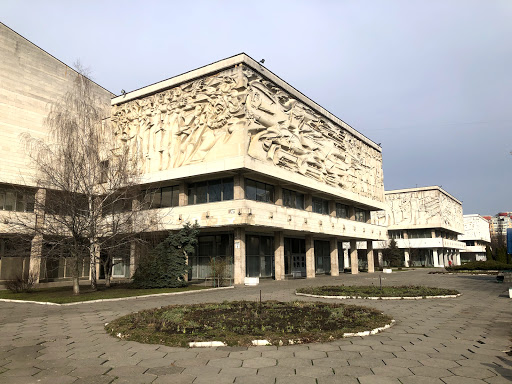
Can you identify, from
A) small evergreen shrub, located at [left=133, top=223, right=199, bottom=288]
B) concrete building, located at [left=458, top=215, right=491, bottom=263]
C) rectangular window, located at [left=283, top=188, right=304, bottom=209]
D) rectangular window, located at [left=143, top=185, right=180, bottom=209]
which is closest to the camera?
small evergreen shrub, located at [left=133, top=223, right=199, bottom=288]

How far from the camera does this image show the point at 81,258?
21.6 meters

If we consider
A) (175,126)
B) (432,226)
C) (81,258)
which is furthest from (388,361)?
(432,226)

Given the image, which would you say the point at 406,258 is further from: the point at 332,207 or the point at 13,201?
the point at 13,201

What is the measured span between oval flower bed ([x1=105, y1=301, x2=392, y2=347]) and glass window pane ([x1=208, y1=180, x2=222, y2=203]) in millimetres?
19245

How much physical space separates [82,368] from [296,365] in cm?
374

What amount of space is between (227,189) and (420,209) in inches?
2651

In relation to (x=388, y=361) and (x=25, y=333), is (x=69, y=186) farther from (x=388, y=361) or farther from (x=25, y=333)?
(x=388, y=361)

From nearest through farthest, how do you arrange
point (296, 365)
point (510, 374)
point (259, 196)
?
1. point (510, 374)
2. point (296, 365)
3. point (259, 196)

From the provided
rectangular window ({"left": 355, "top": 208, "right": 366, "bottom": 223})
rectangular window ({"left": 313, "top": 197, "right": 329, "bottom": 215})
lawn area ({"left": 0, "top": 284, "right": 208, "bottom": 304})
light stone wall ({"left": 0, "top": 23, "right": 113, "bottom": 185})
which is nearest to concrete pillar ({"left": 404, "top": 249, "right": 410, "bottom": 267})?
rectangular window ({"left": 355, "top": 208, "right": 366, "bottom": 223})

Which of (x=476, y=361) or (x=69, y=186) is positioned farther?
(x=69, y=186)

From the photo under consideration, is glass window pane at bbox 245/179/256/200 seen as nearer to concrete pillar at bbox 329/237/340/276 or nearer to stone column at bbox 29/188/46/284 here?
stone column at bbox 29/188/46/284

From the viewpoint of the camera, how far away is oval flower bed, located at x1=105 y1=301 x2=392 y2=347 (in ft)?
25.3

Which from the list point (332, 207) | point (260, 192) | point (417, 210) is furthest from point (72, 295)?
point (417, 210)

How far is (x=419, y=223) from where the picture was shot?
272ft
